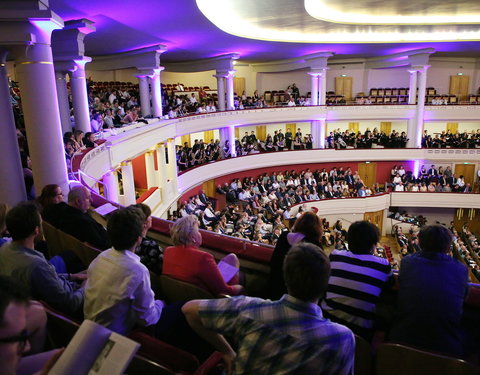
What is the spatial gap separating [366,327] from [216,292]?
1.03m

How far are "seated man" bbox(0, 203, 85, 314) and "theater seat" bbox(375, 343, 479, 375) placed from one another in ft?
6.83

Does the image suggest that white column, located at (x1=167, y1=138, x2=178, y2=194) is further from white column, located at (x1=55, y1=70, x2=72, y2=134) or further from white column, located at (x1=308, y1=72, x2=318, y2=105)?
white column, located at (x1=308, y1=72, x2=318, y2=105)

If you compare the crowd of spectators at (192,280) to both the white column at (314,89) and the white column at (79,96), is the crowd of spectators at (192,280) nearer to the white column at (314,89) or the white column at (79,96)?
the white column at (79,96)

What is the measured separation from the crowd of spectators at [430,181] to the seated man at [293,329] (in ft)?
71.8

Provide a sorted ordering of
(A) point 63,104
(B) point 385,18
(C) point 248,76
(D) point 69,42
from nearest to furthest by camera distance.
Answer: (D) point 69,42 → (A) point 63,104 → (B) point 385,18 → (C) point 248,76

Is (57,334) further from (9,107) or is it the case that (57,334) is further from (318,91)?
(318,91)

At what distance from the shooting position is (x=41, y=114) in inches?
222

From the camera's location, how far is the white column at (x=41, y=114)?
17.8ft

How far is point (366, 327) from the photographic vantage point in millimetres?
2631

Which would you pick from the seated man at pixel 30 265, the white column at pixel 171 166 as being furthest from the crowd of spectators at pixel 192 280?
the white column at pixel 171 166

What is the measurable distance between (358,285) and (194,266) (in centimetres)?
114

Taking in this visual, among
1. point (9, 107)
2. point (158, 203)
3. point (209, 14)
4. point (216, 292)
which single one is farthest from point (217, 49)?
point (216, 292)

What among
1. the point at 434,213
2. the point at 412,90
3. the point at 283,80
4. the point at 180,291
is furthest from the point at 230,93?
the point at 180,291

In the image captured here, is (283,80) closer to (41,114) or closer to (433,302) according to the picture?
(41,114)
